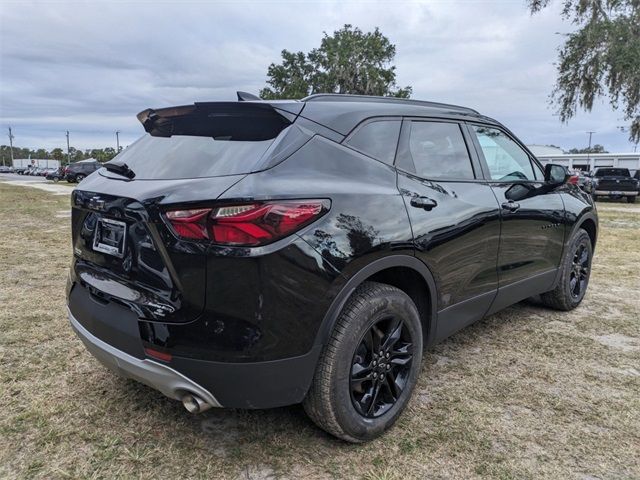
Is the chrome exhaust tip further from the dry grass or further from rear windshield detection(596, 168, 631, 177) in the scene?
rear windshield detection(596, 168, 631, 177)

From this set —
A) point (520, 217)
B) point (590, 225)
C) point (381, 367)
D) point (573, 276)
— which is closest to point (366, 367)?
point (381, 367)

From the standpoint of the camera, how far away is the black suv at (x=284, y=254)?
1930mm

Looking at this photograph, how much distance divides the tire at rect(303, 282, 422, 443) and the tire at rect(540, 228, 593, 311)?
2.33m

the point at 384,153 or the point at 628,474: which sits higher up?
the point at 384,153

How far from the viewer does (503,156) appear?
3621mm

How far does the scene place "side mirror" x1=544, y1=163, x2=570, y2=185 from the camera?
3.96m

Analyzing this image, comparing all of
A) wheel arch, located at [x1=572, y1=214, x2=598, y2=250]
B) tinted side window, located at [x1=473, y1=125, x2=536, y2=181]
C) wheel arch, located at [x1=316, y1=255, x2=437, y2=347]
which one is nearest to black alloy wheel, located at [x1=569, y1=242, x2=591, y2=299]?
wheel arch, located at [x1=572, y1=214, x2=598, y2=250]

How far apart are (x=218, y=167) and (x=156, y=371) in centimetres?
93

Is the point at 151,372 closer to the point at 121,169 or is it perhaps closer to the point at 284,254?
the point at 284,254

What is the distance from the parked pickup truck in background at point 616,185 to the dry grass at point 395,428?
20863 millimetres

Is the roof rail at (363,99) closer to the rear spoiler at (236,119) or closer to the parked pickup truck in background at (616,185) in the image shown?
the rear spoiler at (236,119)

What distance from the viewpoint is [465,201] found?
2889mm

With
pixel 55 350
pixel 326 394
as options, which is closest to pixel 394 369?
pixel 326 394

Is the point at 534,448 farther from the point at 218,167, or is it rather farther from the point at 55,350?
the point at 55,350
